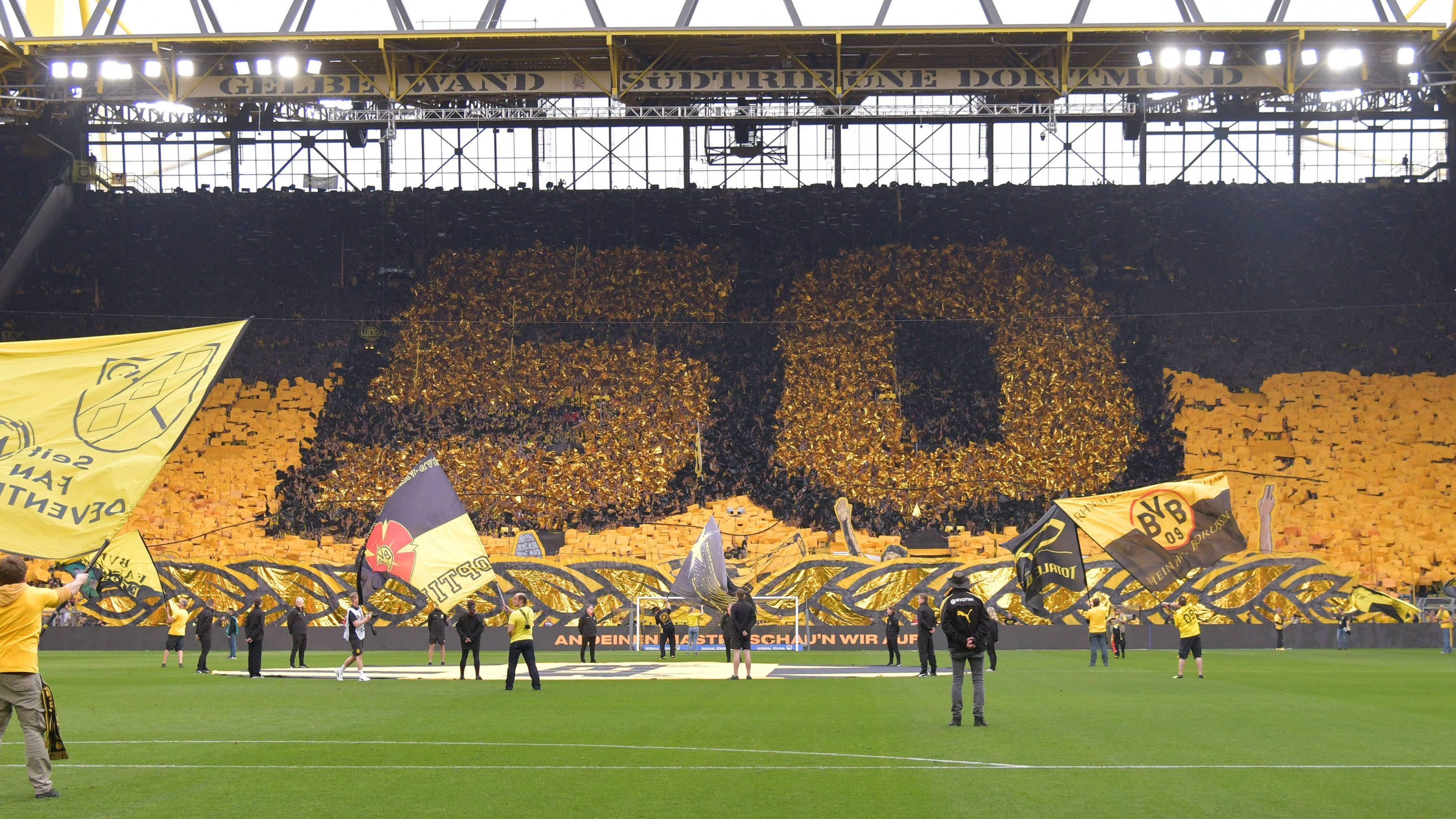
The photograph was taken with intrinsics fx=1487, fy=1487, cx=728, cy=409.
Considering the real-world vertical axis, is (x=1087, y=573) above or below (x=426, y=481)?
below

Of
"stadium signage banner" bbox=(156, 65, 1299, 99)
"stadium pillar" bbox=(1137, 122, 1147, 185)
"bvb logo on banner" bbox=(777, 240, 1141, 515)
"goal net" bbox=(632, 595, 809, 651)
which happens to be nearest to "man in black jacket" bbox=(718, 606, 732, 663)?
"goal net" bbox=(632, 595, 809, 651)

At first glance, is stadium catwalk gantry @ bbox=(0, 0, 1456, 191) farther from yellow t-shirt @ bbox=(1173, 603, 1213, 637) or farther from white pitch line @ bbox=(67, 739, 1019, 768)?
white pitch line @ bbox=(67, 739, 1019, 768)

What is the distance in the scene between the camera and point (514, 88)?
45969 mm

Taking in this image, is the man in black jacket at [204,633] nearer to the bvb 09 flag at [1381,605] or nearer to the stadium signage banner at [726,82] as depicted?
the stadium signage banner at [726,82]

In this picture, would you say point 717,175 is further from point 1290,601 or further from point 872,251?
point 1290,601

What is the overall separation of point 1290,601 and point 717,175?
2876 cm

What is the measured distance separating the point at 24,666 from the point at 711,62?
40.1 meters

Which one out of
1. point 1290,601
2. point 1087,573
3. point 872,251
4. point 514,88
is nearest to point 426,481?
point 514,88

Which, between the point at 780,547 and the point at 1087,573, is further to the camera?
the point at 780,547

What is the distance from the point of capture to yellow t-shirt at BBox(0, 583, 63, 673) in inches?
451

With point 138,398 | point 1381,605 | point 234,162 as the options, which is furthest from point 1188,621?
point 234,162

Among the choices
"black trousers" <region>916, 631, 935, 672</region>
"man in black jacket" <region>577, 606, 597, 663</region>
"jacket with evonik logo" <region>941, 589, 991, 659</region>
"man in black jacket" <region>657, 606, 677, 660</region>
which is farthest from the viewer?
"man in black jacket" <region>657, 606, 677, 660</region>

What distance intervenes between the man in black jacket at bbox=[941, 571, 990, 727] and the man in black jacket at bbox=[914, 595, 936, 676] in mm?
10288

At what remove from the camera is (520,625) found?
2544cm
